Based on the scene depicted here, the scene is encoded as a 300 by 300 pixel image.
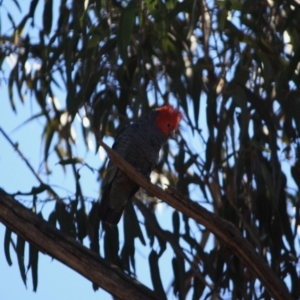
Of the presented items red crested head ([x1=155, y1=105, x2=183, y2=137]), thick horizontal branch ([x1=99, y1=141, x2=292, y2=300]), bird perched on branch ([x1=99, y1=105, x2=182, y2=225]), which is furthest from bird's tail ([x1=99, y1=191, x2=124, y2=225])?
thick horizontal branch ([x1=99, y1=141, x2=292, y2=300])

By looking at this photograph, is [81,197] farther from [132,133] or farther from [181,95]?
[181,95]

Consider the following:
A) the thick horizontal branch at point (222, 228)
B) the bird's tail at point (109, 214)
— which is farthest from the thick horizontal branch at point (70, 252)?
the bird's tail at point (109, 214)

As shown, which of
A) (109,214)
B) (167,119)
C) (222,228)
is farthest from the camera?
(167,119)

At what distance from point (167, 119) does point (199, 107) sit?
17 centimetres

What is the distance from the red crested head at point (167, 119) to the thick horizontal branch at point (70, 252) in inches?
40.6

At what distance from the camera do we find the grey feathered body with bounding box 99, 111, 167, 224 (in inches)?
147

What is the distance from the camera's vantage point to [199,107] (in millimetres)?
3891

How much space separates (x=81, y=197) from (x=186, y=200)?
1134mm

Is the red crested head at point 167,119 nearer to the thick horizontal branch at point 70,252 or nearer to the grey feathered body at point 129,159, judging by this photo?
the grey feathered body at point 129,159

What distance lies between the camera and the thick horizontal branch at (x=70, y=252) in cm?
290

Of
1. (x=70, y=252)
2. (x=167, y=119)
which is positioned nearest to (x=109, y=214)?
(x=167, y=119)

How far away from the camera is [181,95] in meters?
3.83

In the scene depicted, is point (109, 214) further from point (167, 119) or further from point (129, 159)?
point (167, 119)

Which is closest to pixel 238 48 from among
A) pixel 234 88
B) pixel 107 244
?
pixel 234 88
